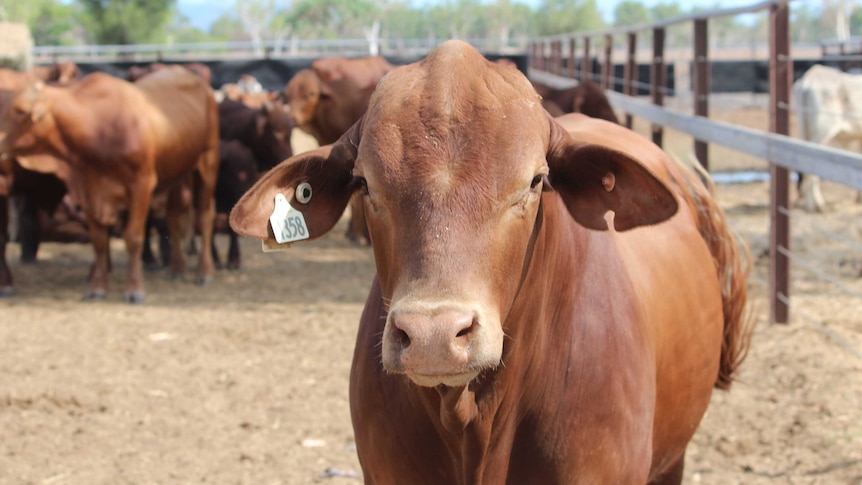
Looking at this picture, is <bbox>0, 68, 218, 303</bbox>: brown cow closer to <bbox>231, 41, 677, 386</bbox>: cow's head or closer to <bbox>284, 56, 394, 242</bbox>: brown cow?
<bbox>284, 56, 394, 242</bbox>: brown cow

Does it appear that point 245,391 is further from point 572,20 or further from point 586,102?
point 572,20

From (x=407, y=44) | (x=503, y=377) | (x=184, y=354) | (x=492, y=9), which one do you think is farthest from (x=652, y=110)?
(x=492, y=9)

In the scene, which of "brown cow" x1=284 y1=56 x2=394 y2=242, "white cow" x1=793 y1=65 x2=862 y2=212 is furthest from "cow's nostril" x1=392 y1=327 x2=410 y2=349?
"white cow" x1=793 y1=65 x2=862 y2=212

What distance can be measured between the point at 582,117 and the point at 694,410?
1261 mm

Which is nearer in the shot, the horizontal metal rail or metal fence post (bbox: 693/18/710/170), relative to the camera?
the horizontal metal rail

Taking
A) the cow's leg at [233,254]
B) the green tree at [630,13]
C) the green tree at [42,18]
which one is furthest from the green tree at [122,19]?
the green tree at [630,13]

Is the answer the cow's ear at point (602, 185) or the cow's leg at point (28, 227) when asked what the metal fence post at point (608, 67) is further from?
the cow's ear at point (602, 185)

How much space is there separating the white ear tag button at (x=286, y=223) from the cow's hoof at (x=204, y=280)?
23.3 feet

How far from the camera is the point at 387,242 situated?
256 cm

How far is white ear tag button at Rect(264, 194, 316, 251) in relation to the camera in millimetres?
2832

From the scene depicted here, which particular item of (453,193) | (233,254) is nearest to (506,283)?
(453,193)

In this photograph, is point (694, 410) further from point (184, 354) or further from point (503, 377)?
point (184, 354)

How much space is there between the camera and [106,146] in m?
8.80

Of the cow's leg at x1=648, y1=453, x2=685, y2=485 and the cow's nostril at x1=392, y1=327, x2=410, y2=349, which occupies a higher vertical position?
the cow's nostril at x1=392, y1=327, x2=410, y2=349
